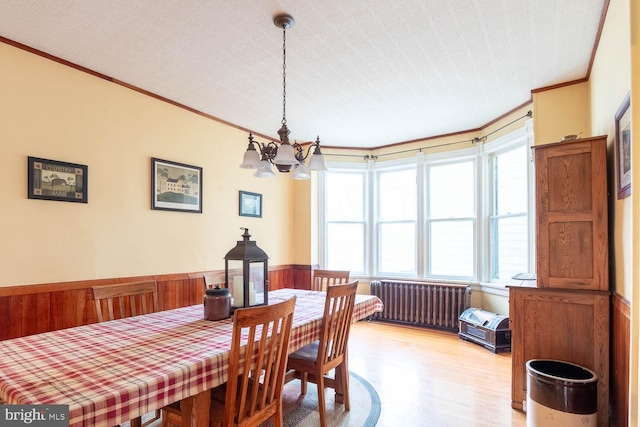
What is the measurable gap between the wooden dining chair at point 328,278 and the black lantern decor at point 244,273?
44.9 inches

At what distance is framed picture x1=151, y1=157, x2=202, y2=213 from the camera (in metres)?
3.31

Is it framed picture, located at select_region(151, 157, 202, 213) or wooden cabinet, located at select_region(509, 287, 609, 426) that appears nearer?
wooden cabinet, located at select_region(509, 287, 609, 426)

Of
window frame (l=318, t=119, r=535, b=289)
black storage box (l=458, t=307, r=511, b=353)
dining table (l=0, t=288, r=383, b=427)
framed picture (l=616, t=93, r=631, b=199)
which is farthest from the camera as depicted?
window frame (l=318, t=119, r=535, b=289)

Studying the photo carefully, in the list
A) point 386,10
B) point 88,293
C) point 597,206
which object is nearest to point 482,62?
point 386,10

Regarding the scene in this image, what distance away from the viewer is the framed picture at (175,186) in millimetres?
3309

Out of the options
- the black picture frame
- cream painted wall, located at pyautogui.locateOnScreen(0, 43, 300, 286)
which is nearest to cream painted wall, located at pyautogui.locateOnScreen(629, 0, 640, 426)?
cream painted wall, located at pyautogui.locateOnScreen(0, 43, 300, 286)

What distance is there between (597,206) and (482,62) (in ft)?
4.46

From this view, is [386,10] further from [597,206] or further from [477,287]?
[477,287]

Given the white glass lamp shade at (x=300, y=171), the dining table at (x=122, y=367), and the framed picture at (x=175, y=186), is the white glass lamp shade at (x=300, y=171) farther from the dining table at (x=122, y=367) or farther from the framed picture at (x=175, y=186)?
the framed picture at (x=175, y=186)

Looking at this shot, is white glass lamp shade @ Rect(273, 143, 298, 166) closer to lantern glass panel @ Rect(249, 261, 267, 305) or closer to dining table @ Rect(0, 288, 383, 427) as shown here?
lantern glass panel @ Rect(249, 261, 267, 305)

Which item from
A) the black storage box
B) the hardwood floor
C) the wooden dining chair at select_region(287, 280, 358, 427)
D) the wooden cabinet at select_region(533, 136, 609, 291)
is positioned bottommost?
the hardwood floor

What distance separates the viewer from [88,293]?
2.80m

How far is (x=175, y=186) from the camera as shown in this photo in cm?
348

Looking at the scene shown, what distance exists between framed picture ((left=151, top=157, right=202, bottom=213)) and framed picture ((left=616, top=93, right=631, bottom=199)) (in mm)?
3440
